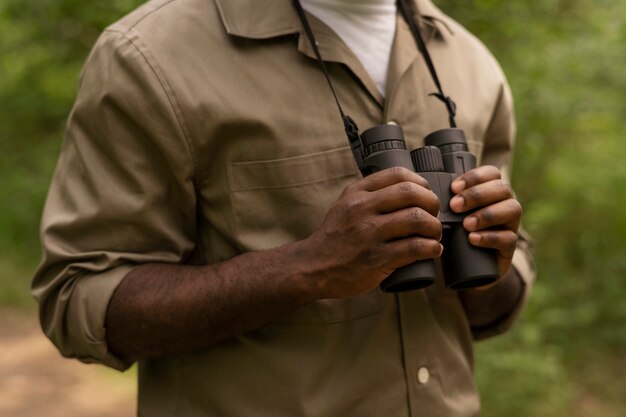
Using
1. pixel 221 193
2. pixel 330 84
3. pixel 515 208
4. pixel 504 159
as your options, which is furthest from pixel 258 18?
pixel 504 159

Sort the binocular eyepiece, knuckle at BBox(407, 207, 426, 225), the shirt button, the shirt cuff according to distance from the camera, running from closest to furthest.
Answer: knuckle at BBox(407, 207, 426, 225), the binocular eyepiece, the shirt cuff, the shirt button

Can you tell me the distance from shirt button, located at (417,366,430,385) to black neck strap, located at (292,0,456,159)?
58cm

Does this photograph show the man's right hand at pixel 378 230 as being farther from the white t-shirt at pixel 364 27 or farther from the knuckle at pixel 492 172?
the white t-shirt at pixel 364 27

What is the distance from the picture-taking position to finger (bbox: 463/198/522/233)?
6.02ft

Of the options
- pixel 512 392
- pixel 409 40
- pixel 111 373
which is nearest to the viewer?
pixel 409 40

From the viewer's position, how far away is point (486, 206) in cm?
185

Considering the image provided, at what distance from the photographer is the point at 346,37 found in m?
2.12

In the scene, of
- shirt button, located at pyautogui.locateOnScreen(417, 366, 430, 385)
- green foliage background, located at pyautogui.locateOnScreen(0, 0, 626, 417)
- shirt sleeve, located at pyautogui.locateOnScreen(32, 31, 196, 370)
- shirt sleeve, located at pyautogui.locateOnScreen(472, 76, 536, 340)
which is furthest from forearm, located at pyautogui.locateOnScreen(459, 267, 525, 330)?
green foliage background, located at pyautogui.locateOnScreen(0, 0, 626, 417)

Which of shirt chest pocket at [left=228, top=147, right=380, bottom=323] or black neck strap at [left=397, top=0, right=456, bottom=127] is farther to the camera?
black neck strap at [left=397, top=0, right=456, bottom=127]

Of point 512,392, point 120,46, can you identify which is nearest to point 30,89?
point 512,392

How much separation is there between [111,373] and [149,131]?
3975 millimetres

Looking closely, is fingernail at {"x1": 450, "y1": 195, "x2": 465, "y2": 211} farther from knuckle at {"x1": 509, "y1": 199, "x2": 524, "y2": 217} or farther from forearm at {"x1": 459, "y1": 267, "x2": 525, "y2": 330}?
forearm at {"x1": 459, "y1": 267, "x2": 525, "y2": 330}

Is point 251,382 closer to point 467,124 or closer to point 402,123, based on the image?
point 402,123

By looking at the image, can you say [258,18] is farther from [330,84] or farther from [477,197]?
[477,197]
